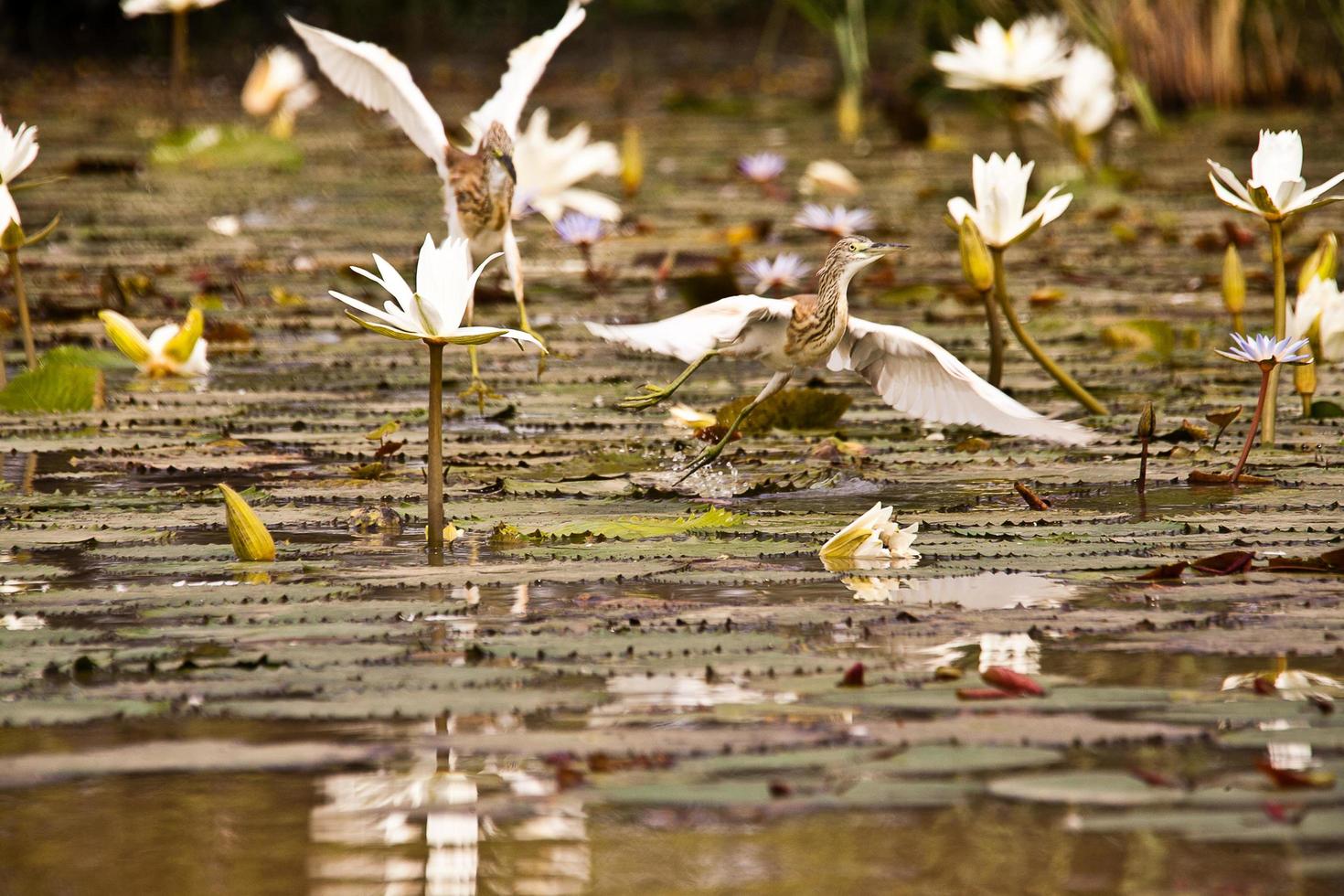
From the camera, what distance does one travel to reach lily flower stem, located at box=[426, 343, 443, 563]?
1840 millimetres

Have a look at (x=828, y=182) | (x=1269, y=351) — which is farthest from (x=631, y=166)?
(x=1269, y=351)

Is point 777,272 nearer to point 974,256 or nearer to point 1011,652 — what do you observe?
point 974,256

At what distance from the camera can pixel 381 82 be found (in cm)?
326

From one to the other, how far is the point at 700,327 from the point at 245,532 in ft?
1.97

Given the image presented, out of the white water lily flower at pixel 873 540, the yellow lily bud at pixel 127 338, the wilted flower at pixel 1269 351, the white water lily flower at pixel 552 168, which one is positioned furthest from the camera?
the white water lily flower at pixel 552 168

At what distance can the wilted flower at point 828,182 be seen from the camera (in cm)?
523

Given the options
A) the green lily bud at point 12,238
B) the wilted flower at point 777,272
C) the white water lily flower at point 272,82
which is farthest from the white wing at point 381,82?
the white water lily flower at point 272,82

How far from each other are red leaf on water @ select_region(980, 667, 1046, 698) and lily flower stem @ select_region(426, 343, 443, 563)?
636mm

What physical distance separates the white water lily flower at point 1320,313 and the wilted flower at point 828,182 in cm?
282

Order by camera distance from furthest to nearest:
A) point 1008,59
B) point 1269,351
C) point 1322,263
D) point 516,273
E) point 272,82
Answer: point 272,82, point 1008,59, point 516,273, point 1322,263, point 1269,351

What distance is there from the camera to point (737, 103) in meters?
8.15

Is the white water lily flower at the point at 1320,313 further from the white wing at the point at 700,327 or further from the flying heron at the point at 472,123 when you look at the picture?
the flying heron at the point at 472,123

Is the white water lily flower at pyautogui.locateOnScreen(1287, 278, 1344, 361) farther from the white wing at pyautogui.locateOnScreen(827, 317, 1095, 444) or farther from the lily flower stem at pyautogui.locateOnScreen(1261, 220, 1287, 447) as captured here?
the white wing at pyautogui.locateOnScreen(827, 317, 1095, 444)

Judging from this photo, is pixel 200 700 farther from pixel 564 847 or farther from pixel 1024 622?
pixel 1024 622
